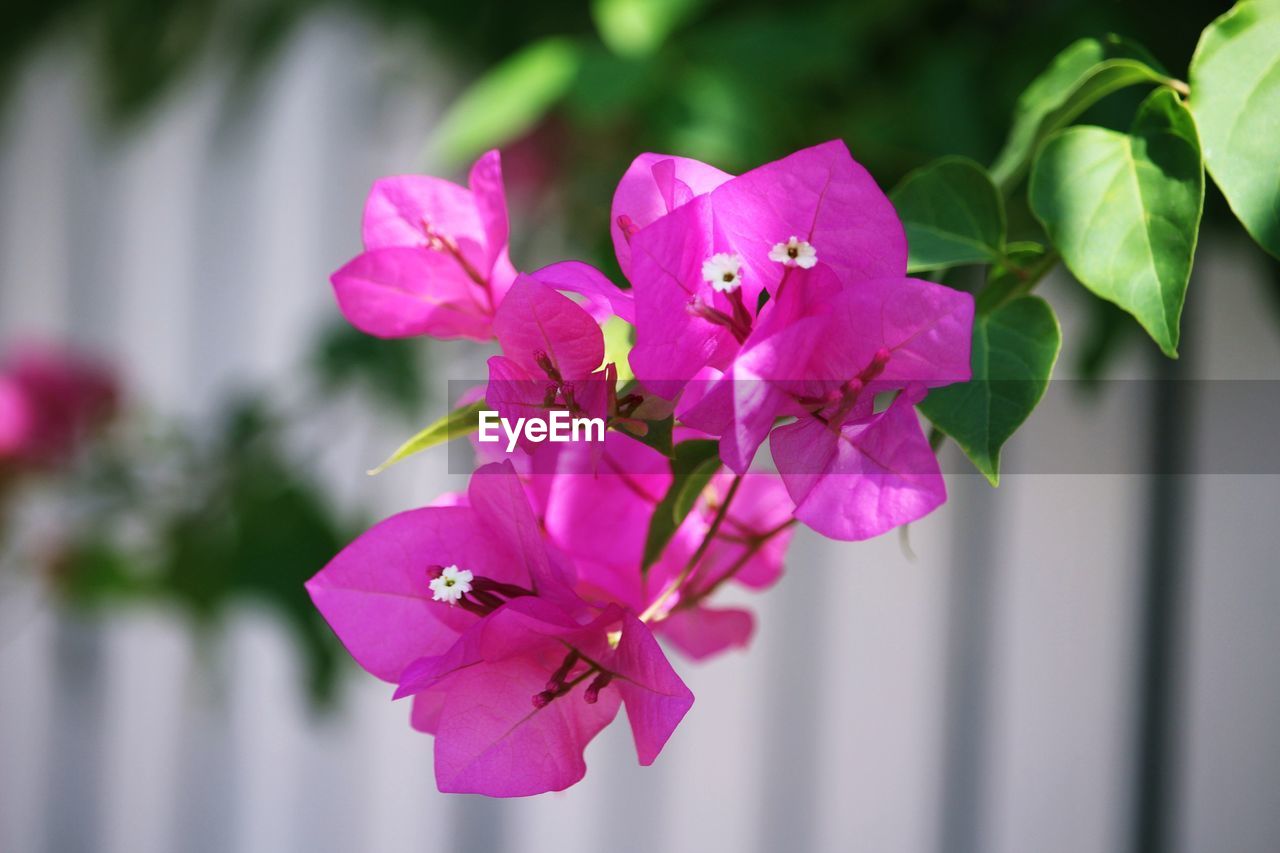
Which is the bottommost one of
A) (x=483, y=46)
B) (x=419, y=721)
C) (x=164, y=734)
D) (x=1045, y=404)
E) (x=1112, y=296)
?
(x=164, y=734)

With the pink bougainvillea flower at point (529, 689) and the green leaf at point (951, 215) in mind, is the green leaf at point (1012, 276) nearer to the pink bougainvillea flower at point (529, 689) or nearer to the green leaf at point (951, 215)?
the green leaf at point (951, 215)

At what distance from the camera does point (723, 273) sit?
234mm

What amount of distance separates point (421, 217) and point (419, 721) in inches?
5.2

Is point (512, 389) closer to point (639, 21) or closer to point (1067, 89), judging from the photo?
point (1067, 89)

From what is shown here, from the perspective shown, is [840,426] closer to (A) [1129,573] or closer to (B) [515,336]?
(B) [515,336]

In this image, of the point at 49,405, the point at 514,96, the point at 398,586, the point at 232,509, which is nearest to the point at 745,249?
the point at 398,586

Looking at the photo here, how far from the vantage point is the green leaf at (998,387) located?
0.25 m

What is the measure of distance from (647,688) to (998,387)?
0.34 ft

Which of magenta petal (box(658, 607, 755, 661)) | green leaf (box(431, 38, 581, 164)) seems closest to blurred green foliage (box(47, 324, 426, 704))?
green leaf (box(431, 38, 581, 164))

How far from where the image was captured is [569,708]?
0.26 meters

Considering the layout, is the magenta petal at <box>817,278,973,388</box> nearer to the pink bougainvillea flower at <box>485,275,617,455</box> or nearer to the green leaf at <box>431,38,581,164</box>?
the pink bougainvillea flower at <box>485,275,617,455</box>

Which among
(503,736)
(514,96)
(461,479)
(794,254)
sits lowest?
(503,736)

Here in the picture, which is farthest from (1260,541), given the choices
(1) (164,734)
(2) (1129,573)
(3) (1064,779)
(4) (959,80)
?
(1) (164,734)

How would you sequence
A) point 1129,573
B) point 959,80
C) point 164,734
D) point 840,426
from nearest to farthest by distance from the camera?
point 840,426
point 959,80
point 1129,573
point 164,734
